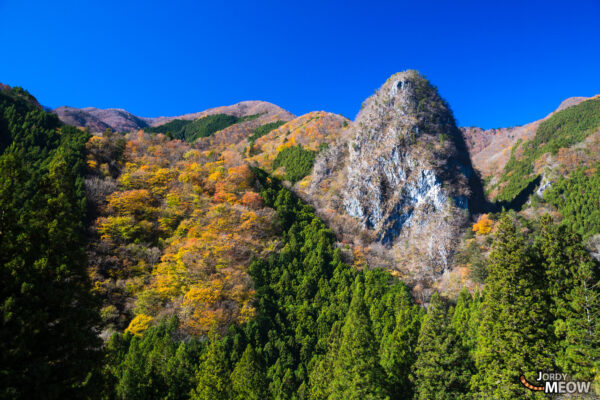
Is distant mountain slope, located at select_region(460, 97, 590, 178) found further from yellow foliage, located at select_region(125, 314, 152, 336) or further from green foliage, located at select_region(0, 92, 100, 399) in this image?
green foliage, located at select_region(0, 92, 100, 399)

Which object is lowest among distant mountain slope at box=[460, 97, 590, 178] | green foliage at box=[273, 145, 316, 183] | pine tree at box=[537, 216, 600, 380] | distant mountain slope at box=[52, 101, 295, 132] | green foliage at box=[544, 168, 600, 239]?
pine tree at box=[537, 216, 600, 380]

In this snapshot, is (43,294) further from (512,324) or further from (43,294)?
(512,324)

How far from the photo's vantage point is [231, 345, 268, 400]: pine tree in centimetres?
2148

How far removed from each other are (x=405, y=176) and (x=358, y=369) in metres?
53.0

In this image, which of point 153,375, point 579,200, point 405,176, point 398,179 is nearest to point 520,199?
point 579,200

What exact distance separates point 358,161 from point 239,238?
4050 centimetres

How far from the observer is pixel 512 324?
18.5 meters

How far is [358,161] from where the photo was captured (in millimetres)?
73250

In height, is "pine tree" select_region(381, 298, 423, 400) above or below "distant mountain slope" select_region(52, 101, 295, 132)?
below

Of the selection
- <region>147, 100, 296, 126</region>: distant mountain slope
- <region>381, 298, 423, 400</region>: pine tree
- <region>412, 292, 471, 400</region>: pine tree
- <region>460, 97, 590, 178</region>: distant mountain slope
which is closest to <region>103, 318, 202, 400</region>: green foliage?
<region>381, 298, 423, 400</region>: pine tree

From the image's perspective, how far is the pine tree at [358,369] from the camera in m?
20.6

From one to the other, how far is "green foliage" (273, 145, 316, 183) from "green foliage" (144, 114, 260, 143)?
135ft

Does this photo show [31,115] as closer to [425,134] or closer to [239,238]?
[239,238]

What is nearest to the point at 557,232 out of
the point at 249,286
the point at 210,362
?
the point at 210,362
